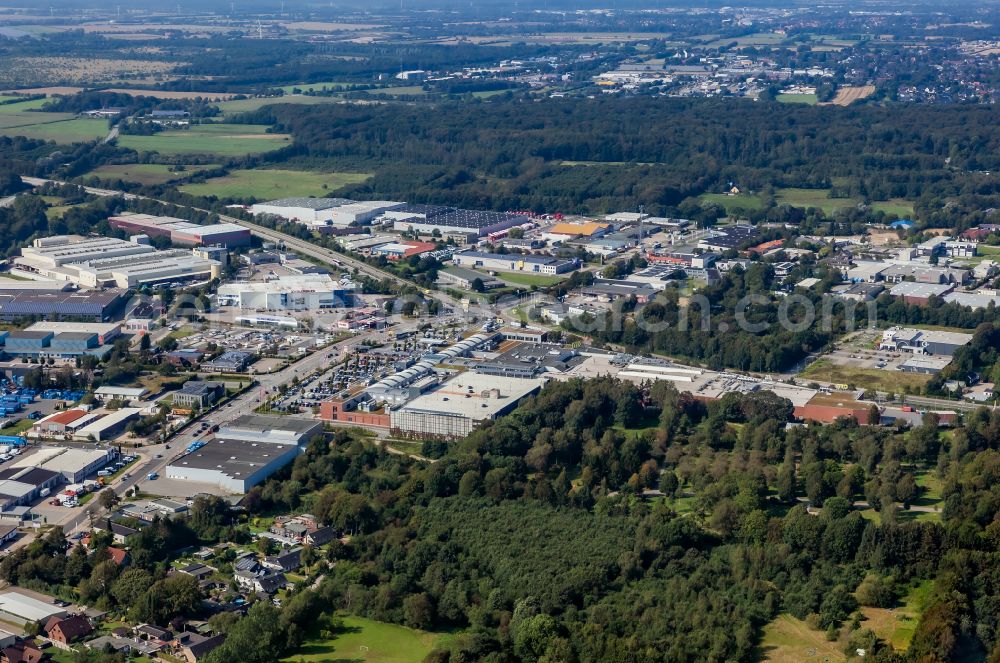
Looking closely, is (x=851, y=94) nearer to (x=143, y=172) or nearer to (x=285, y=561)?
(x=143, y=172)

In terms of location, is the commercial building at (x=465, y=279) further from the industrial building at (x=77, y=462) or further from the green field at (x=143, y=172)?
the green field at (x=143, y=172)

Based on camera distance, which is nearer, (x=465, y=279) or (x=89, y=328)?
(x=89, y=328)

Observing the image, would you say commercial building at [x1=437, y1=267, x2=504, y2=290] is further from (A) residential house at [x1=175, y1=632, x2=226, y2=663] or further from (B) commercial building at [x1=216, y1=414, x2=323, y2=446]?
(A) residential house at [x1=175, y1=632, x2=226, y2=663]

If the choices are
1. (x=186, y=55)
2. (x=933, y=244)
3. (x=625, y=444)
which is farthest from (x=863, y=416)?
(x=186, y=55)

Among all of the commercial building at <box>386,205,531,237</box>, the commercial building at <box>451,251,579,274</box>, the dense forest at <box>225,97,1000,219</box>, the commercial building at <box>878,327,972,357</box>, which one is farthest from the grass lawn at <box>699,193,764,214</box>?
the commercial building at <box>878,327,972,357</box>

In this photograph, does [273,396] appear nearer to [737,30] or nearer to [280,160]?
[280,160]

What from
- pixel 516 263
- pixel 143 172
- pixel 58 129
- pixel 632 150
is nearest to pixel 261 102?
pixel 58 129

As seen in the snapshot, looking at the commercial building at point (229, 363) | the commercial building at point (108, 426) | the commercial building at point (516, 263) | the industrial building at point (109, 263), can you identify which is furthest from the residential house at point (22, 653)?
the commercial building at point (516, 263)
